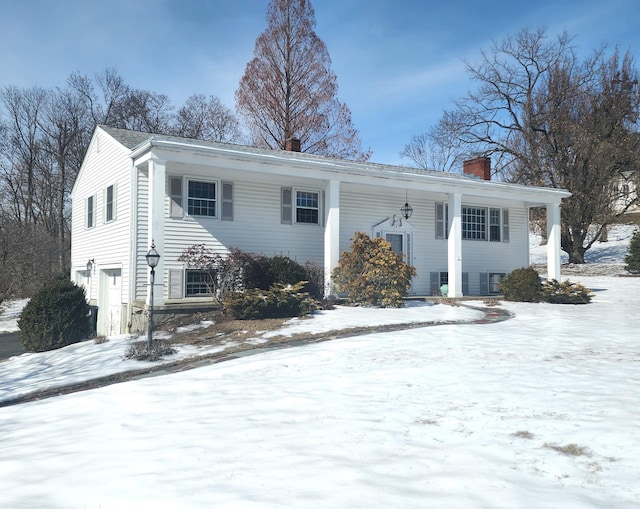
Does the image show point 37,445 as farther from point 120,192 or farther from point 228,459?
point 120,192

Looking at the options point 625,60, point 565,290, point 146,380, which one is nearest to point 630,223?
point 625,60

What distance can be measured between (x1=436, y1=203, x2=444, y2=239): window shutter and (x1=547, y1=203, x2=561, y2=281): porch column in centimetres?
382

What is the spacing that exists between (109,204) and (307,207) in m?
5.95

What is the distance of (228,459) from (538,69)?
31.6 meters

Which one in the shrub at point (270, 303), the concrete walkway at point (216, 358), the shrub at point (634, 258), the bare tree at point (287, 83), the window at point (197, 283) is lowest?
the concrete walkway at point (216, 358)

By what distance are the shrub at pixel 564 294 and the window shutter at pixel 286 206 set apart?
8163 mm

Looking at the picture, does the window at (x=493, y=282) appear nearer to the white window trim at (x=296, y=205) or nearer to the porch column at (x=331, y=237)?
the white window trim at (x=296, y=205)

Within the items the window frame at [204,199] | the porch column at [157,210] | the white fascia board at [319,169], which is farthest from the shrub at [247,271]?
the white fascia board at [319,169]

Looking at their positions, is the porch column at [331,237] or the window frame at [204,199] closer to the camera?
the window frame at [204,199]

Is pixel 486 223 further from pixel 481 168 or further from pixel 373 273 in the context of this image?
pixel 373 273

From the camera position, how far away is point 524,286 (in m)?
15.5

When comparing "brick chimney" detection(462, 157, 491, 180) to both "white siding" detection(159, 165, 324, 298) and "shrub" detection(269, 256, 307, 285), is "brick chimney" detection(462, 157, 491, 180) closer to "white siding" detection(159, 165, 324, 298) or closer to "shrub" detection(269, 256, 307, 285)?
"white siding" detection(159, 165, 324, 298)

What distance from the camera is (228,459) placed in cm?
399

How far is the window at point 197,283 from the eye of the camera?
13730 mm
